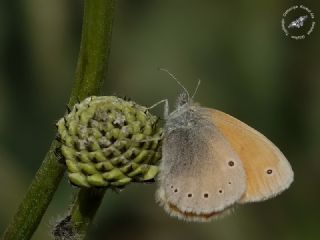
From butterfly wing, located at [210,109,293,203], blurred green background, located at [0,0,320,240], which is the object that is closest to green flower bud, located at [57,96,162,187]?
butterfly wing, located at [210,109,293,203]

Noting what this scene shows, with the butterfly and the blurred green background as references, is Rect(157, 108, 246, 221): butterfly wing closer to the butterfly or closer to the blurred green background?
the butterfly

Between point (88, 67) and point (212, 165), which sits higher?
point (88, 67)

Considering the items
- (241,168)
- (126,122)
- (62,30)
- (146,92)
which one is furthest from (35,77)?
(126,122)

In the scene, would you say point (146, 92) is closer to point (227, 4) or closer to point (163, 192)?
point (227, 4)

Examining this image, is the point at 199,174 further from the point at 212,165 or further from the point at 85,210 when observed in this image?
the point at 85,210

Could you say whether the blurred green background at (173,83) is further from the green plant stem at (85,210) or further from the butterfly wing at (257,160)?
the green plant stem at (85,210)

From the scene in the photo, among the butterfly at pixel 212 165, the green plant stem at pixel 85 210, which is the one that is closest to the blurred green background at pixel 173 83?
the butterfly at pixel 212 165

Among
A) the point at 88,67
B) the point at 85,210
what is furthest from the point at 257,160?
the point at 88,67
